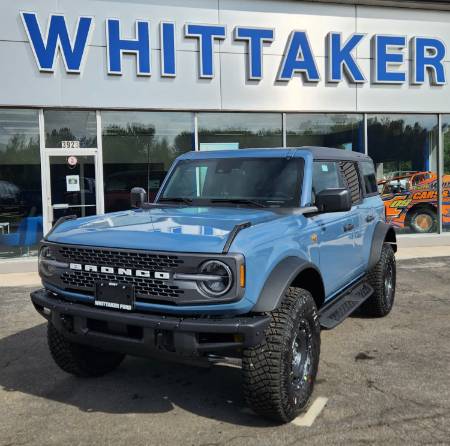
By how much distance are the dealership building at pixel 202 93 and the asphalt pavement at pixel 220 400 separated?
5557 millimetres

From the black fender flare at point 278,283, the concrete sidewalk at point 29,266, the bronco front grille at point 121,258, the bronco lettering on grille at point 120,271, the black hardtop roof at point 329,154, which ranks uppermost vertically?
the black hardtop roof at point 329,154

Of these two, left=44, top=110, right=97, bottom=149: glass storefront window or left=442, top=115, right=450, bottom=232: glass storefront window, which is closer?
left=44, top=110, right=97, bottom=149: glass storefront window

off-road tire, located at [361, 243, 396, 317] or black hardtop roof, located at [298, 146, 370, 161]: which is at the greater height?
black hardtop roof, located at [298, 146, 370, 161]

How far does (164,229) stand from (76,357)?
144 centimetres

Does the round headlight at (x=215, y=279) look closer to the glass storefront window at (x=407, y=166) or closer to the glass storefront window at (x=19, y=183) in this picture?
the glass storefront window at (x=19, y=183)

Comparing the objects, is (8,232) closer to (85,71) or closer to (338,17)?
(85,71)

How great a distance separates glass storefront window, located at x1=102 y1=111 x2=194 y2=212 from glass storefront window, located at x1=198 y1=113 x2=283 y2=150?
340 millimetres

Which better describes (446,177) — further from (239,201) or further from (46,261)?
(46,261)

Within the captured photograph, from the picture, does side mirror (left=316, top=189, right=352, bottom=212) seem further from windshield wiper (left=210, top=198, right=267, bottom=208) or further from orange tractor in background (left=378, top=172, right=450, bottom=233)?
orange tractor in background (left=378, top=172, right=450, bottom=233)

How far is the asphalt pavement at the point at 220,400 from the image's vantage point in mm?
3326

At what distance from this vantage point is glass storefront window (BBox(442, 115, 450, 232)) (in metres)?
12.6

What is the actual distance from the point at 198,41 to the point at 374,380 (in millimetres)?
8390

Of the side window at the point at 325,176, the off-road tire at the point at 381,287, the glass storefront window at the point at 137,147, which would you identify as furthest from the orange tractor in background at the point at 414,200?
the side window at the point at 325,176

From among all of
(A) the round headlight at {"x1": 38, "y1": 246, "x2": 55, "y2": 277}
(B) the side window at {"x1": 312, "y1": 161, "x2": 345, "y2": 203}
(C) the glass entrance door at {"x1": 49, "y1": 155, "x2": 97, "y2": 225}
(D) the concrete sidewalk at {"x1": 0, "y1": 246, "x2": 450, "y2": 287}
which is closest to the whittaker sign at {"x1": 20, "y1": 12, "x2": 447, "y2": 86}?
(C) the glass entrance door at {"x1": 49, "y1": 155, "x2": 97, "y2": 225}
